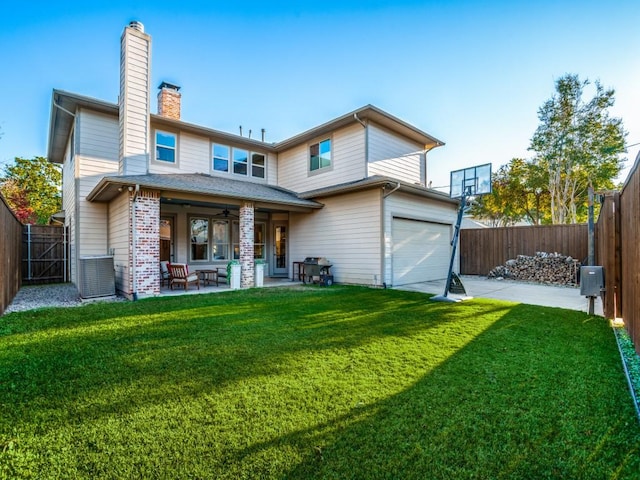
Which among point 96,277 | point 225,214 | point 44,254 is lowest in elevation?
point 96,277

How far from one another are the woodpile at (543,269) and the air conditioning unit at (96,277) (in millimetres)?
13173

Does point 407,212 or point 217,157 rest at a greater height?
point 217,157

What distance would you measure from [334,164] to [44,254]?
11.7 meters

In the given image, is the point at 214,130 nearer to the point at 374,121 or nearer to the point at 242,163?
the point at 242,163

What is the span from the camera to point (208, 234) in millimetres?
12648

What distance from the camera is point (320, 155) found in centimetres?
1242

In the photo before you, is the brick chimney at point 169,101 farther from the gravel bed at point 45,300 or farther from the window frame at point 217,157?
the gravel bed at point 45,300

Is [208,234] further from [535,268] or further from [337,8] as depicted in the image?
[535,268]

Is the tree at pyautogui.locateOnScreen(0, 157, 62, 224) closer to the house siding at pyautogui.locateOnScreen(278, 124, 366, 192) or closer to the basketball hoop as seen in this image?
the house siding at pyautogui.locateOnScreen(278, 124, 366, 192)

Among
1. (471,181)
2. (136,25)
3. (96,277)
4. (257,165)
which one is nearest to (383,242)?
(471,181)

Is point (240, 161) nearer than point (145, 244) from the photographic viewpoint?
No

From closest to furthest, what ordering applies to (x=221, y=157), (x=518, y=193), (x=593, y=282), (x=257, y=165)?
1. (x=593, y=282)
2. (x=221, y=157)
3. (x=257, y=165)
4. (x=518, y=193)

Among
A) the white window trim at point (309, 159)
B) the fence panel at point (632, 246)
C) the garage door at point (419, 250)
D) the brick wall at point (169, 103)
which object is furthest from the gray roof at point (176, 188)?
the fence panel at point (632, 246)

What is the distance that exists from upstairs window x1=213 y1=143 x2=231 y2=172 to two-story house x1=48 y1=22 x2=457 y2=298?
40mm
